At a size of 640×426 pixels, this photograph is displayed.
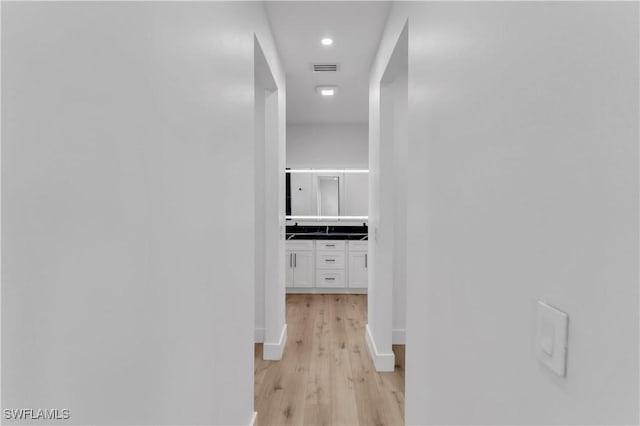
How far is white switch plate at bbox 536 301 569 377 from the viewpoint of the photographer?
0.59 metres

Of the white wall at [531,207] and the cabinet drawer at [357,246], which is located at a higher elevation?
the white wall at [531,207]

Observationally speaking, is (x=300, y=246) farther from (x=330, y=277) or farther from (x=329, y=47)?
(x=329, y=47)

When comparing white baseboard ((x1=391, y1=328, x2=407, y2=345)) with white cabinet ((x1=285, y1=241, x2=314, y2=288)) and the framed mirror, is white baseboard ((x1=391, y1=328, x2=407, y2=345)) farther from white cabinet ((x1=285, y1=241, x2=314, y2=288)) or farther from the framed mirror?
the framed mirror

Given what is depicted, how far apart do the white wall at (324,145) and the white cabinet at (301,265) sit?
4.48ft

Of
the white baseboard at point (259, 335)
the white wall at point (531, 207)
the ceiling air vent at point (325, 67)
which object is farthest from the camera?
the white baseboard at point (259, 335)

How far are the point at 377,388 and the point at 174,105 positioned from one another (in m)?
2.37


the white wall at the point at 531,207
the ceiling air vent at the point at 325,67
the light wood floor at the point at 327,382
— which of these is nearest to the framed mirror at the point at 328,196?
the light wood floor at the point at 327,382

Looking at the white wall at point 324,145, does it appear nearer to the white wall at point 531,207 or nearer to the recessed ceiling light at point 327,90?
the recessed ceiling light at point 327,90

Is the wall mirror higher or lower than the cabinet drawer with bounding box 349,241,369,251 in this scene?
higher

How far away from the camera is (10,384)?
0.54 m

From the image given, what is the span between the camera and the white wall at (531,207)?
0.49 meters

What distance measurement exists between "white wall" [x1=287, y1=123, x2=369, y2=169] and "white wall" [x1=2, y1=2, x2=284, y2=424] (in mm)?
4259

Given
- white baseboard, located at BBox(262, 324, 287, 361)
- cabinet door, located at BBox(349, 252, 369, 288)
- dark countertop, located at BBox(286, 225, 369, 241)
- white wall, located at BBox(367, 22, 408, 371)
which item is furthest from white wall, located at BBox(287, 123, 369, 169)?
white baseboard, located at BBox(262, 324, 287, 361)

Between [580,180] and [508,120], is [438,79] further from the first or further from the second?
[580,180]
